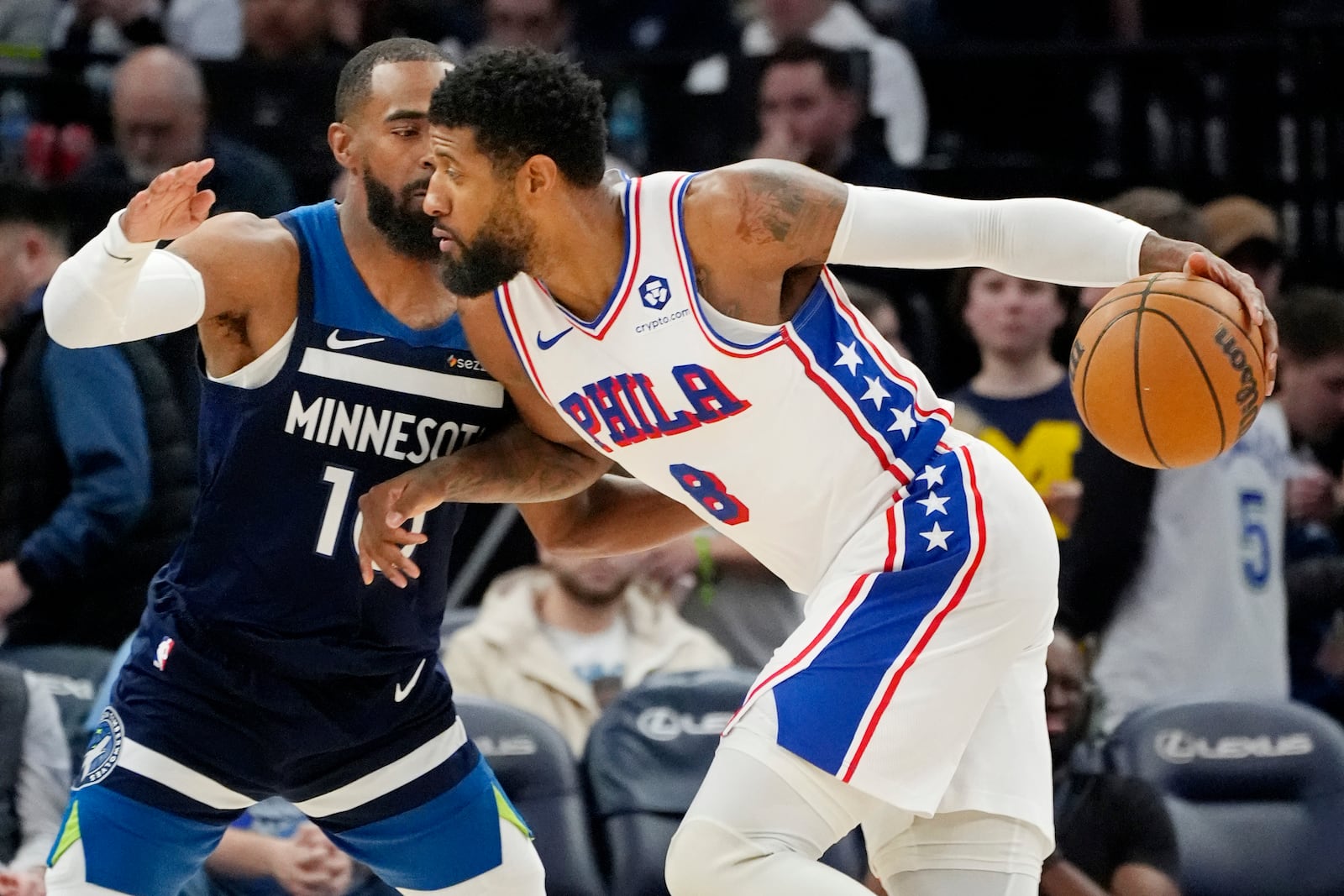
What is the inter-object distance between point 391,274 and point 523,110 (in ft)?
1.91

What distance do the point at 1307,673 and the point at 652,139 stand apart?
11.0 feet

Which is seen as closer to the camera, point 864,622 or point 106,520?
point 864,622

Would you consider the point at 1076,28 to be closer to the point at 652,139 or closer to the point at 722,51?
the point at 722,51

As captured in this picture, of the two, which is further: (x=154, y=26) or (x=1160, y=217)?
(x=154, y=26)

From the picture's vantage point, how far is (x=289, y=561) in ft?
12.8

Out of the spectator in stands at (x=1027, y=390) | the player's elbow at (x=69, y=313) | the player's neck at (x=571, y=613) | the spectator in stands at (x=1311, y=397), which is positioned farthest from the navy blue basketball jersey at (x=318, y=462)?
the spectator in stands at (x=1311, y=397)

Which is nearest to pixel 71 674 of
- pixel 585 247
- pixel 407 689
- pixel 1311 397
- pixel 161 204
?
pixel 407 689

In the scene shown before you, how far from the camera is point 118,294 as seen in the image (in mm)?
3463

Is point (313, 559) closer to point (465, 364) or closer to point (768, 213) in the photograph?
point (465, 364)

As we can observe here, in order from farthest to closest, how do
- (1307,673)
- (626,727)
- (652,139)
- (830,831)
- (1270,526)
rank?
(652,139) → (1307,673) → (1270,526) → (626,727) → (830,831)

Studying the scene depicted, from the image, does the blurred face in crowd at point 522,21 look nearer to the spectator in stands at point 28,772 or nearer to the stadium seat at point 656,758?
the stadium seat at point 656,758

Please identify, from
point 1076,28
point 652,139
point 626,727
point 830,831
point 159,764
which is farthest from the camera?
point 1076,28

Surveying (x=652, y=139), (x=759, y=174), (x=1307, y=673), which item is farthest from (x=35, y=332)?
(x=1307, y=673)

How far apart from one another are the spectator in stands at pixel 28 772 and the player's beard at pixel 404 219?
2.36 m
